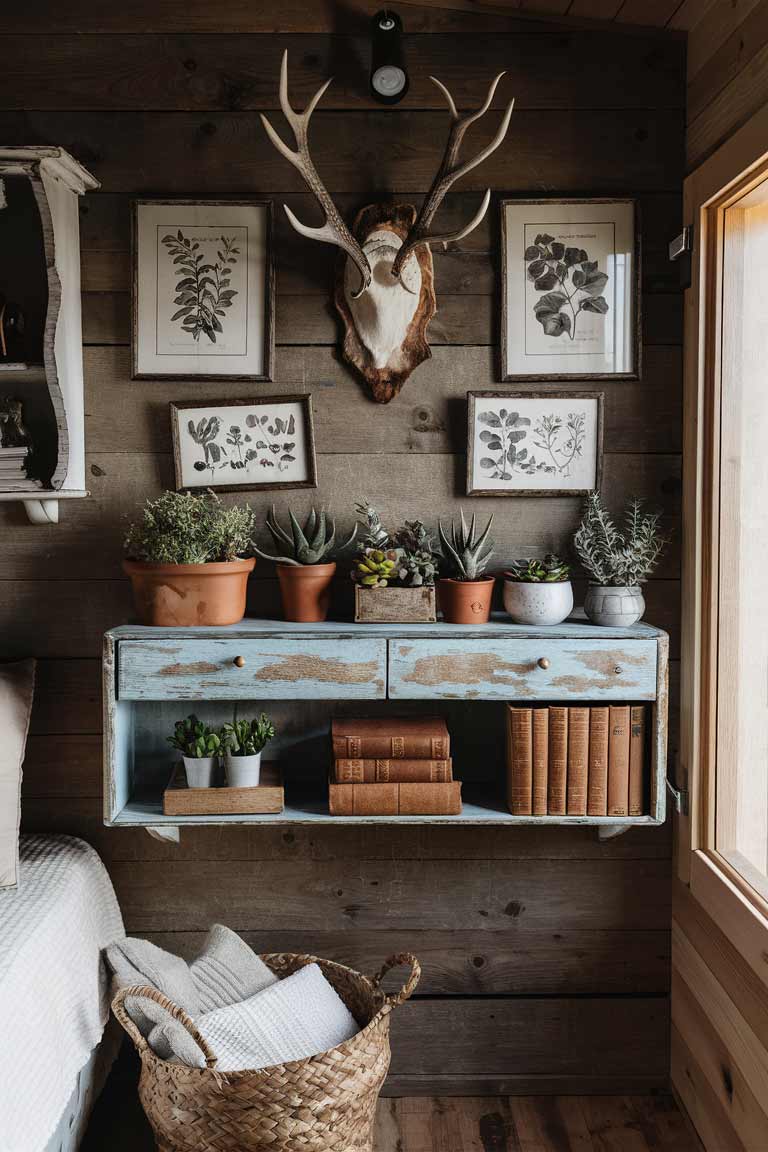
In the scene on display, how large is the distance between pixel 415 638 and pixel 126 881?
96 centimetres

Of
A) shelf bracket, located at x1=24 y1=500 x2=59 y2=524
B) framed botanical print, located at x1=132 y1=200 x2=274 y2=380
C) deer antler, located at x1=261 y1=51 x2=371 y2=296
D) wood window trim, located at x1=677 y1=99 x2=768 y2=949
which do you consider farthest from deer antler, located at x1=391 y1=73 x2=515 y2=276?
shelf bracket, located at x1=24 y1=500 x2=59 y2=524

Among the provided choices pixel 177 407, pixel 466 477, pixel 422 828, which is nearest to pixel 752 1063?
pixel 422 828

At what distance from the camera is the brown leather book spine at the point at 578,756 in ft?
6.20

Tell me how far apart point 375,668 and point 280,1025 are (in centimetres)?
74

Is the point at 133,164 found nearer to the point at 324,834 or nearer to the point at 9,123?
the point at 9,123

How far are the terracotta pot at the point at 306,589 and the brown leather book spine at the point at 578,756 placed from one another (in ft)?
1.92

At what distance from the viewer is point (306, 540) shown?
6.63 feet

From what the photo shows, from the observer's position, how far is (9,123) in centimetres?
206

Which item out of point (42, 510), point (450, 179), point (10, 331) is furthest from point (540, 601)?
point (10, 331)

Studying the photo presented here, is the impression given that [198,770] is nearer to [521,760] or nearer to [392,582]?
[392,582]

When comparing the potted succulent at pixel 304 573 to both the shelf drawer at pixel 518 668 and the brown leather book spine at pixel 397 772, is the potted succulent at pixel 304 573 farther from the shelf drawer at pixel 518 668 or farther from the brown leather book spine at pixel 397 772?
the brown leather book spine at pixel 397 772

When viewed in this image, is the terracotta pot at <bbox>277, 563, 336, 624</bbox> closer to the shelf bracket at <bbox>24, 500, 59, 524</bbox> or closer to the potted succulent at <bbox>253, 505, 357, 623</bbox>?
the potted succulent at <bbox>253, 505, 357, 623</bbox>

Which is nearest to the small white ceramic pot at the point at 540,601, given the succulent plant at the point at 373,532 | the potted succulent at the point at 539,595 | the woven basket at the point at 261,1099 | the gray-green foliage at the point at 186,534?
the potted succulent at the point at 539,595

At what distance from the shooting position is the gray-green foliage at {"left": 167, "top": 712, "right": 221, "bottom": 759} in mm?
1905
